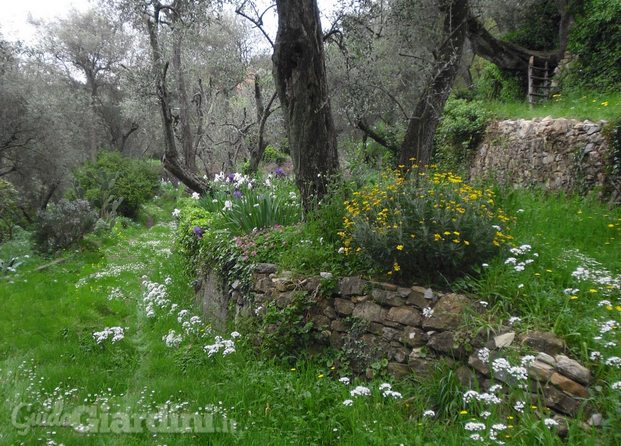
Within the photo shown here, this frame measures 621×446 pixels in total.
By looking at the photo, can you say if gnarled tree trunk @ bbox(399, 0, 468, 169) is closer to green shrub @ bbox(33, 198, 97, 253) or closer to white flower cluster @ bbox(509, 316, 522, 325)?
white flower cluster @ bbox(509, 316, 522, 325)

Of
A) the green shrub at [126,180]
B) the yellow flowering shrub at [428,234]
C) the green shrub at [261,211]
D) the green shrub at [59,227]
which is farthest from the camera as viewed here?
the green shrub at [126,180]

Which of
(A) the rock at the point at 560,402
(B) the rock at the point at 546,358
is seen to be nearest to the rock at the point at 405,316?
(B) the rock at the point at 546,358

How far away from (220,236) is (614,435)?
5.01 metres

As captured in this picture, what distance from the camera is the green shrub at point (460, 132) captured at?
1152 cm

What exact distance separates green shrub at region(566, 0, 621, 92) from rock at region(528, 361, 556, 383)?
10.9 metres

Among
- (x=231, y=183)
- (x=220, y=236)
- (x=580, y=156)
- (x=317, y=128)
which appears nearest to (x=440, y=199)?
(x=317, y=128)

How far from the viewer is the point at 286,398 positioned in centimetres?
331

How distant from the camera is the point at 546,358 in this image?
2850 millimetres

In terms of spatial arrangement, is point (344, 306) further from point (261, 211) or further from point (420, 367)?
point (261, 211)

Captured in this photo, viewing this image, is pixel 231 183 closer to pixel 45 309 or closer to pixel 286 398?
pixel 45 309

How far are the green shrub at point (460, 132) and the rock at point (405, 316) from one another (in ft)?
29.1

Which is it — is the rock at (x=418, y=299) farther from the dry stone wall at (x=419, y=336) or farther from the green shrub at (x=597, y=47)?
the green shrub at (x=597, y=47)

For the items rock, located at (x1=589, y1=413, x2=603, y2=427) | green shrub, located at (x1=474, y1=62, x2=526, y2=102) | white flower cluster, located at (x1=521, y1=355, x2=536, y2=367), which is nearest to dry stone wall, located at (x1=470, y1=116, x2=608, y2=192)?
white flower cluster, located at (x1=521, y1=355, x2=536, y2=367)

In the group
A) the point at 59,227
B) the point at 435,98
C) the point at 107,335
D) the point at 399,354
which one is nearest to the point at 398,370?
the point at 399,354
